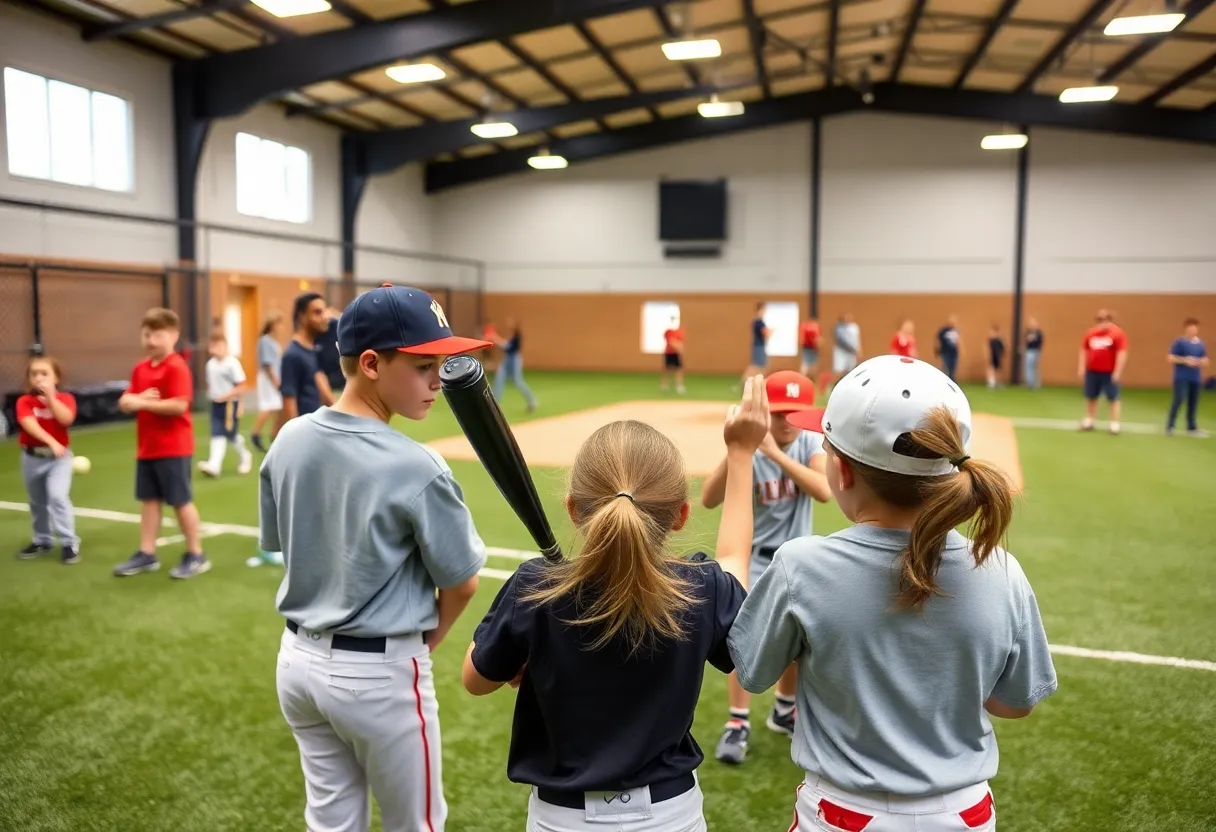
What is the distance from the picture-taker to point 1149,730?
4.18 m

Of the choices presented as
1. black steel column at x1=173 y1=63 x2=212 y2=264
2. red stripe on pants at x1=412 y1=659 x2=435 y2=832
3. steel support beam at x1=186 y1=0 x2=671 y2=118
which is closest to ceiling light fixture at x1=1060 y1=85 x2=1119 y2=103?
steel support beam at x1=186 y1=0 x2=671 y2=118

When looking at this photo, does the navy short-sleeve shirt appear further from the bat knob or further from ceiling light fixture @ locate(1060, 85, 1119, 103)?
ceiling light fixture @ locate(1060, 85, 1119, 103)

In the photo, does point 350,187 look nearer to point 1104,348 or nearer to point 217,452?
point 217,452

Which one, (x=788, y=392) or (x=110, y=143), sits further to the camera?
(x=110, y=143)

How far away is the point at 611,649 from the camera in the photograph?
72.4 inches

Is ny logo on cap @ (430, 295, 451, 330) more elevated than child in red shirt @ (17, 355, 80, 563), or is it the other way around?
ny logo on cap @ (430, 295, 451, 330)

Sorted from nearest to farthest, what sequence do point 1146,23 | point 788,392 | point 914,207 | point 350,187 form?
point 788,392
point 1146,23
point 350,187
point 914,207

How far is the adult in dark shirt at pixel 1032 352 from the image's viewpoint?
80.1ft

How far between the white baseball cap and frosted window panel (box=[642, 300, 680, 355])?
27346 millimetres

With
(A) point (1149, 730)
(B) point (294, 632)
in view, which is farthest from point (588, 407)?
(B) point (294, 632)

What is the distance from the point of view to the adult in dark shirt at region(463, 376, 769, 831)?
5.89 ft

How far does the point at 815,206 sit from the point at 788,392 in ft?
82.2

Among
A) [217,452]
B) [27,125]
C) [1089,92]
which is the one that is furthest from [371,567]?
[1089,92]

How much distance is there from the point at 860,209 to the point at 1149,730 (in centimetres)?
2460
